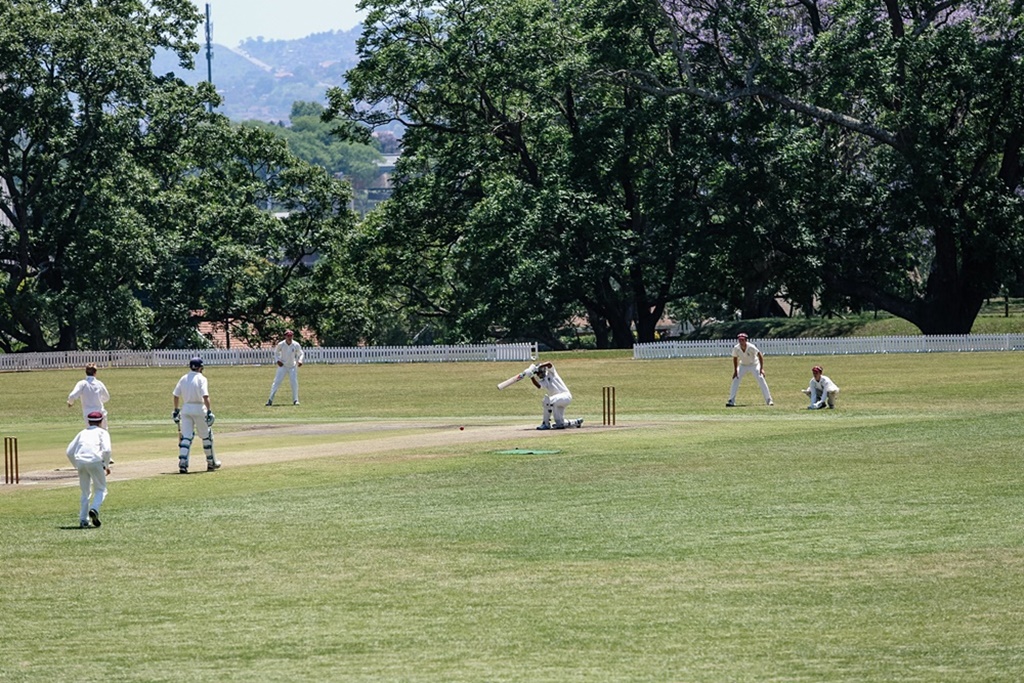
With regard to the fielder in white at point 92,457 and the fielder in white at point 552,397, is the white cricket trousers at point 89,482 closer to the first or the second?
the fielder in white at point 92,457

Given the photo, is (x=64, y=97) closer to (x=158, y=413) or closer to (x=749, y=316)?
(x=158, y=413)

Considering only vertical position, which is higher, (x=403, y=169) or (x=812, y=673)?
(x=403, y=169)

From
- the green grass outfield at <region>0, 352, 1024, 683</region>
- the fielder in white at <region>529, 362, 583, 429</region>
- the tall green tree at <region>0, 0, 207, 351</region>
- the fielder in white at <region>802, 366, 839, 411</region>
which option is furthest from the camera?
the tall green tree at <region>0, 0, 207, 351</region>

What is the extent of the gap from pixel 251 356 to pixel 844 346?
2688cm

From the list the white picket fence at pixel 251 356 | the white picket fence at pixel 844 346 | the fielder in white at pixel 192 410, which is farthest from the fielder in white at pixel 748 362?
the white picket fence at pixel 251 356

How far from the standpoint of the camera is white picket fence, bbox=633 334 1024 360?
210 ft

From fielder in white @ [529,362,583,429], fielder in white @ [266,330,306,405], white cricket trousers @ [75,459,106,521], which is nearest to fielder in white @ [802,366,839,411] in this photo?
fielder in white @ [529,362,583,429]

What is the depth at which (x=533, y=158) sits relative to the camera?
266 feet

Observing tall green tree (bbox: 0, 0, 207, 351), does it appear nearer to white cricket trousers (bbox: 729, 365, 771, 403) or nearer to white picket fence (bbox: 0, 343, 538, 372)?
white picket fence (bbox: 0, 343, 538, 372)

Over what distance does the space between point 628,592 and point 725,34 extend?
5603cm

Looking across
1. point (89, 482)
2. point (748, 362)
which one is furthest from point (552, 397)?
point (89, 482)

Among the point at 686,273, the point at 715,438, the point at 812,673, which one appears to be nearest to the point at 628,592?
the point at 812,673

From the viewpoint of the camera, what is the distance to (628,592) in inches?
720

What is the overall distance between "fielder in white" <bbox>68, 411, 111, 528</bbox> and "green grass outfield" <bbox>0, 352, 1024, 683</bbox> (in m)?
0.64
